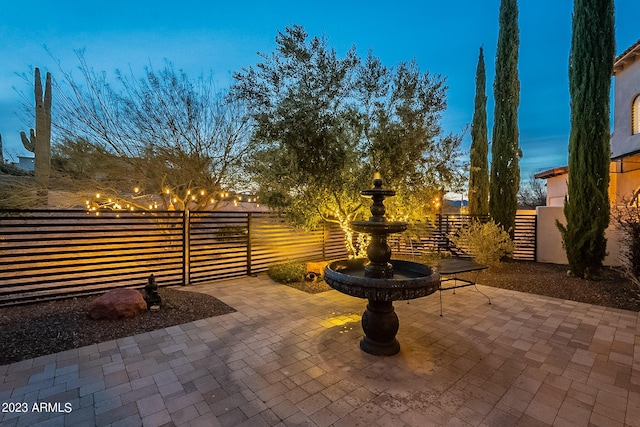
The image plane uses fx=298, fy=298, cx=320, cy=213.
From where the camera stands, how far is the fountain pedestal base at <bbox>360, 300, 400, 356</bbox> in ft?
10.8

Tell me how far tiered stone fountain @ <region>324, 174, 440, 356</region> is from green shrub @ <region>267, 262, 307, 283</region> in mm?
3272

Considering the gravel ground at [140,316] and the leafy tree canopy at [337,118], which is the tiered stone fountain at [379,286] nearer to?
the gravel ground at [140,316]

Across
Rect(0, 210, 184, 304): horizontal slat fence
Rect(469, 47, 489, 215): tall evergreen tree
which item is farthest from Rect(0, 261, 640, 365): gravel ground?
Rect(469, 47, 489, 215): tall evergreen tree

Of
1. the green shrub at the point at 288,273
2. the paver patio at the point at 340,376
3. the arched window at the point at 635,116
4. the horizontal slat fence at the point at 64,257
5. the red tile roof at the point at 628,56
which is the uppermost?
the red tile roof at the point at 628,56

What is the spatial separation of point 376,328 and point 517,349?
5.52 ft

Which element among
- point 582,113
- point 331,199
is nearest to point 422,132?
point 331,199

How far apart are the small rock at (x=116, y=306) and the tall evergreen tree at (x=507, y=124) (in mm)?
10245

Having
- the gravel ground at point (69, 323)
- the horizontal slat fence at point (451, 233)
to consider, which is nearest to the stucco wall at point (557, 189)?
the horizontal slat fence at point (451, 233)

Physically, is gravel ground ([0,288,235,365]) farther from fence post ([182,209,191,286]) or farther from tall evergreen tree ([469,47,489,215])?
tall evergreen tree ([469,47,489,215])

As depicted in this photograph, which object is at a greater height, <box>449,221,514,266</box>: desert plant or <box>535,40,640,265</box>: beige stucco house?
<box>535,40,640,265</box>: beige stucco house

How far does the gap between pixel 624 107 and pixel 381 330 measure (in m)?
13.3

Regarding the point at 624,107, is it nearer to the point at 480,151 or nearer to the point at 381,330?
the point at 480,151

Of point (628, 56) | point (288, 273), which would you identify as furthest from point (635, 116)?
point (288, 273)

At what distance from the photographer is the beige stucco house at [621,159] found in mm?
9039
